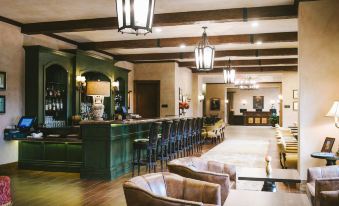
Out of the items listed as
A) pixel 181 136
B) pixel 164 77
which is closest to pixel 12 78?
pixel 181 136

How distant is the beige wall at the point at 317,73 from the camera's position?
589 centimetres

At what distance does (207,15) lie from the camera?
23.3ft

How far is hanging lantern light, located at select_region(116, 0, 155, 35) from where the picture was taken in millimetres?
3129

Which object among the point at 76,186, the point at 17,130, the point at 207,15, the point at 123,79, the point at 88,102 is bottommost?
the point at 76,186

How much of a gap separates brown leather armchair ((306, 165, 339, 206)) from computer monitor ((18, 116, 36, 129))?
575 cm

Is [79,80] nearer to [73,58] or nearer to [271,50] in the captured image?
A: [73,58]

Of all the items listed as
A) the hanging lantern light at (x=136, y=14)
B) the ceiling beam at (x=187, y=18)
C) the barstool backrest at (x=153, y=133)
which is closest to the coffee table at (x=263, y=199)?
the hanging lantern light at (x=136, y=14)

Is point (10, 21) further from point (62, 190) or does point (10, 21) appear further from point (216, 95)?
point (216, 95)

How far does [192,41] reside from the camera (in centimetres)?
985

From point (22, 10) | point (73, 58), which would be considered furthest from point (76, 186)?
point (73, 58)

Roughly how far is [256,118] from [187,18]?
22839 mm

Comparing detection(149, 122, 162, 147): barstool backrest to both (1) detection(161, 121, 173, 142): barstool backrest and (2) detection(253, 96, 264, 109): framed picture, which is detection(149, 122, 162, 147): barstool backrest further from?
(2) detection(253, 96, 264, 109): framed picture

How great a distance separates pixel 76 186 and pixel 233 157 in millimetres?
4790

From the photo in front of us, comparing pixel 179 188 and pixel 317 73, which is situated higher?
pixel 317 73
